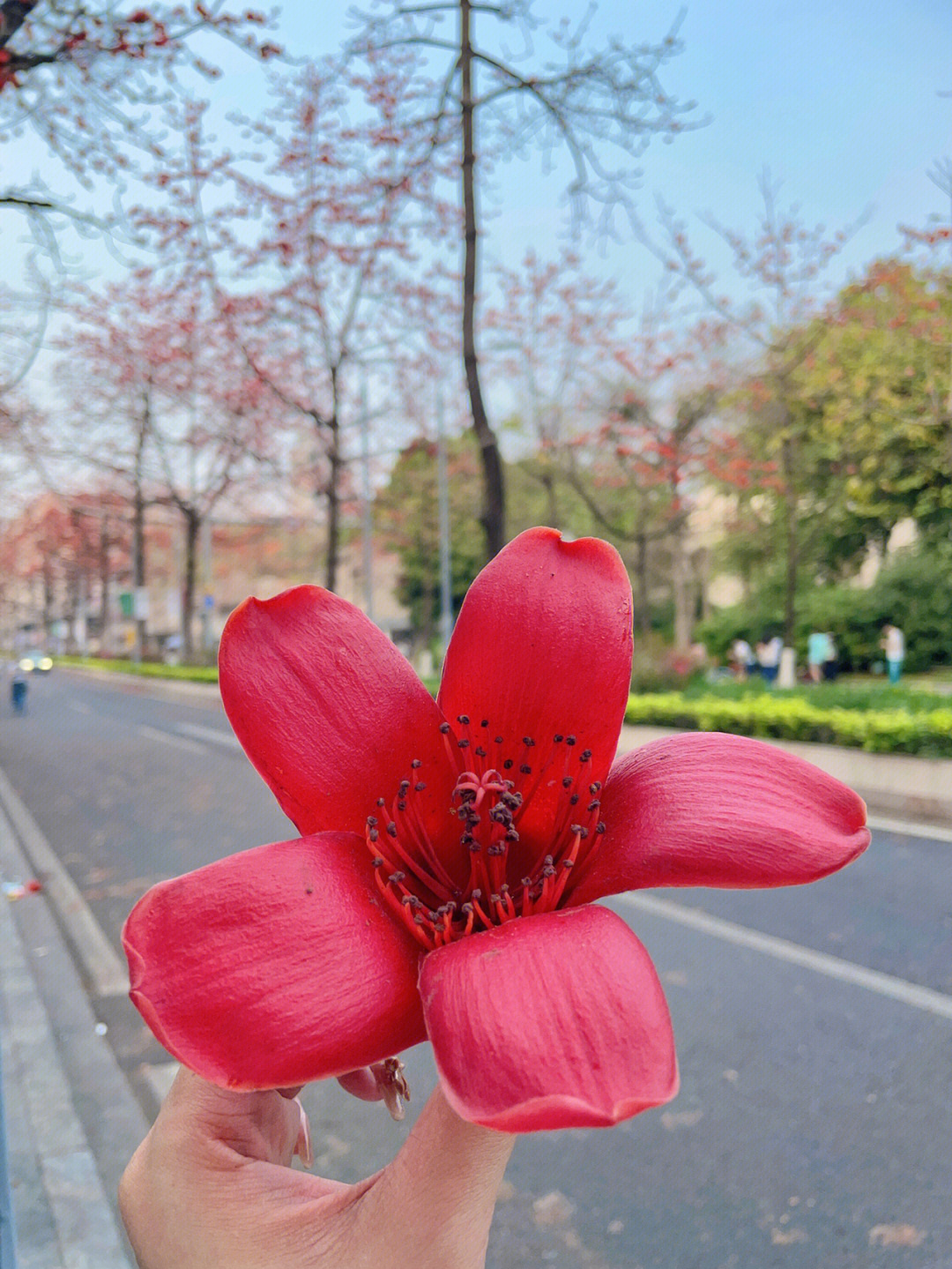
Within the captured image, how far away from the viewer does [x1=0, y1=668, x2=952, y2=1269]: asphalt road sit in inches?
85.2

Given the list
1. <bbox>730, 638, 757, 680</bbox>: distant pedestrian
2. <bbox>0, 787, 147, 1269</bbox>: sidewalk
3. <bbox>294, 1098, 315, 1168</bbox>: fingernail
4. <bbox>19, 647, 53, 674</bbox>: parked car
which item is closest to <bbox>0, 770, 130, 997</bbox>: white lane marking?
<bbox>0, 787, 147, 1269</bbox>: sidewalk

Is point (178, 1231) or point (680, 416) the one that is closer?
point (178, 1231)

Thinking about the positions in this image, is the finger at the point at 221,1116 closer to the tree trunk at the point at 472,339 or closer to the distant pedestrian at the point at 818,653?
the tree trunk at the point at 472,339

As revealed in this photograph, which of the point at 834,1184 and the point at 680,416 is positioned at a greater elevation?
the point at 680,416

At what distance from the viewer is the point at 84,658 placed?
36.2 meters

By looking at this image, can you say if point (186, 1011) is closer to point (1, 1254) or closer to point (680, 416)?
point (1, 1254)

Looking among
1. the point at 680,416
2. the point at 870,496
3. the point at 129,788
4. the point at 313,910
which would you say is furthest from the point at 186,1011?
the point at 870,496

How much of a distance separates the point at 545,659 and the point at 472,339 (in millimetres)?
1560

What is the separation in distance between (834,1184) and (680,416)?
994 cm

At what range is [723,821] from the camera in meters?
0.34

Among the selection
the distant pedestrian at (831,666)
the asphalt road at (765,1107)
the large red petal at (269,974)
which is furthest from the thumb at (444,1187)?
the distant pedestrian at (831,666)

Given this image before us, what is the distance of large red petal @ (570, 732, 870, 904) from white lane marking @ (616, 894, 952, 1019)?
8.69 feet

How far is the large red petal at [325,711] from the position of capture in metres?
0.38

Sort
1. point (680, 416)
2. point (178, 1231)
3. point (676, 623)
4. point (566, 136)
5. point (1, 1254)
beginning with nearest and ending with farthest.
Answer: point (178, 1231) < point (1, 1254) < point (566, 136) < point (680, 416) < point (676, 623)
